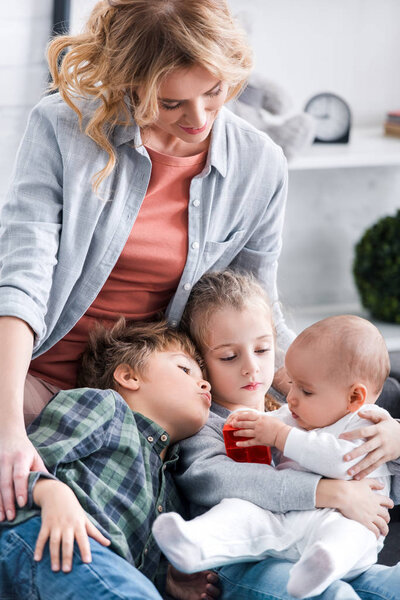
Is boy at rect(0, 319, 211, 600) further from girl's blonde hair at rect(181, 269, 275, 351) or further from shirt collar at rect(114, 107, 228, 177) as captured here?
shirt collar at rect(114, 107, 228, 177)

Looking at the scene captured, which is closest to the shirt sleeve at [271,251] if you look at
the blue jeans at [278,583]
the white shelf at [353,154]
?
the blue jeans at [278,583]

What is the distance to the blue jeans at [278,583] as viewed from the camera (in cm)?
127

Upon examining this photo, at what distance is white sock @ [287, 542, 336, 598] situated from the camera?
3.82ft

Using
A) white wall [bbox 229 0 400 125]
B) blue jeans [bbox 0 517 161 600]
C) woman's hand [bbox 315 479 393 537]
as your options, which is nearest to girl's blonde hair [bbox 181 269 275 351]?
woman's hand [bbox 315 479 393 537]

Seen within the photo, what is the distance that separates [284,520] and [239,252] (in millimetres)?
690

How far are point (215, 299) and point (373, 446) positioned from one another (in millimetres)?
474

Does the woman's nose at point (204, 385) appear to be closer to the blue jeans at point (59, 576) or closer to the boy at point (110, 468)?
the boy at point (110, 468)

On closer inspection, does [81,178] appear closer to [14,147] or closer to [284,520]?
[284,520]

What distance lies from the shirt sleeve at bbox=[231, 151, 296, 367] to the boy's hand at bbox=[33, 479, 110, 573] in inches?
28.2

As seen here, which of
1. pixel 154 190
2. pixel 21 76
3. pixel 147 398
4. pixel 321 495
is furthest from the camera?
pixel 21 76

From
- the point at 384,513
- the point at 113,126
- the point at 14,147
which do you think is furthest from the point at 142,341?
the point at 14,147

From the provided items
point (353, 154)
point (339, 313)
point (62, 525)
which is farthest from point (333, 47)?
point (62, 525)

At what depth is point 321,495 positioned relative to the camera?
134cm

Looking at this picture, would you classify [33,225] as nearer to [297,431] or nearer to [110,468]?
[110,468]
